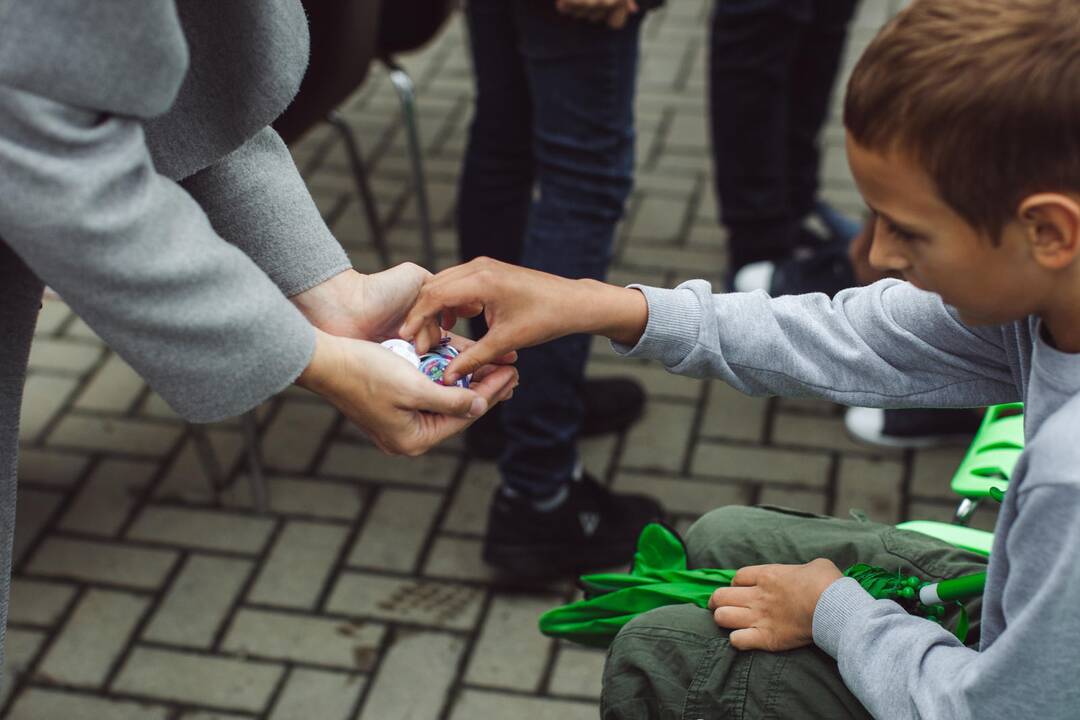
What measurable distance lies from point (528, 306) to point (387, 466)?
1.59 metres

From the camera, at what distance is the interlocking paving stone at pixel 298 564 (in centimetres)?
283

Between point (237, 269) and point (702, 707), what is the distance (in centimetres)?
69

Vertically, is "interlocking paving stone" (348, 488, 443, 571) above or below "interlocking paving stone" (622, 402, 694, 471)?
below

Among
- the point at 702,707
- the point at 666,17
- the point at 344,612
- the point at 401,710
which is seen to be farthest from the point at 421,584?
the point at 666,17

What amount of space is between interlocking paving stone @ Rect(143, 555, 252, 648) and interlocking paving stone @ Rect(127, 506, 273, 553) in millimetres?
49

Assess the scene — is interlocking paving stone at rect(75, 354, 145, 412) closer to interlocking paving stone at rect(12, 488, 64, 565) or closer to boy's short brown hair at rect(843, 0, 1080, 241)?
interlocking paving stone at rect(12, 488, 64, 565)

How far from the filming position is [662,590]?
1623 mm

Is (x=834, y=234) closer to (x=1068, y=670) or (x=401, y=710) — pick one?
(x=401, y=710)

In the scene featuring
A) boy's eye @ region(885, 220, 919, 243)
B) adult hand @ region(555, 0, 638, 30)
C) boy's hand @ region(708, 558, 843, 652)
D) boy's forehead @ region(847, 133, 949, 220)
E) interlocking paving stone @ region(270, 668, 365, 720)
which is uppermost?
boy's forehead @ region(847, 133, 949, 220)

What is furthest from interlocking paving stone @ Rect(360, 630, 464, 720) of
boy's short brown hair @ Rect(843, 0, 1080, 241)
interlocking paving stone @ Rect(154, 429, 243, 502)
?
boy's short brown hair @ Rect(843, 0, 1080, 241)

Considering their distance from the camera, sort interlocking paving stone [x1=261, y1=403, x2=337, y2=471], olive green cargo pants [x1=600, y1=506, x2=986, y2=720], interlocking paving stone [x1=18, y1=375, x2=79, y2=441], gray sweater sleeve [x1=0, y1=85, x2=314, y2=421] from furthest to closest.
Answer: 1. interlocking paving stone [x1=18, y1=375, x2=79, y2=441]
2. interlocking paving stone [x1=261, y1=403, x2=337, y2=471]
3. olive green cargo pants [x1=600, y1=506, x2=986, y2=720]
4. gray sweater sleeve [x1=0, y1=85, x2=314, y2=421]

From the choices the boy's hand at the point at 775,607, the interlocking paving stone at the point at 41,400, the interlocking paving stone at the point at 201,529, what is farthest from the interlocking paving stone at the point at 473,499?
the boy's hand at the point at 775,607

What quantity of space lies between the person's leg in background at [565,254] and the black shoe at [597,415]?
32 centimetres

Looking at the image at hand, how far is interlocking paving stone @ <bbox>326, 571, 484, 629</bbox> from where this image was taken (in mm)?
2762
